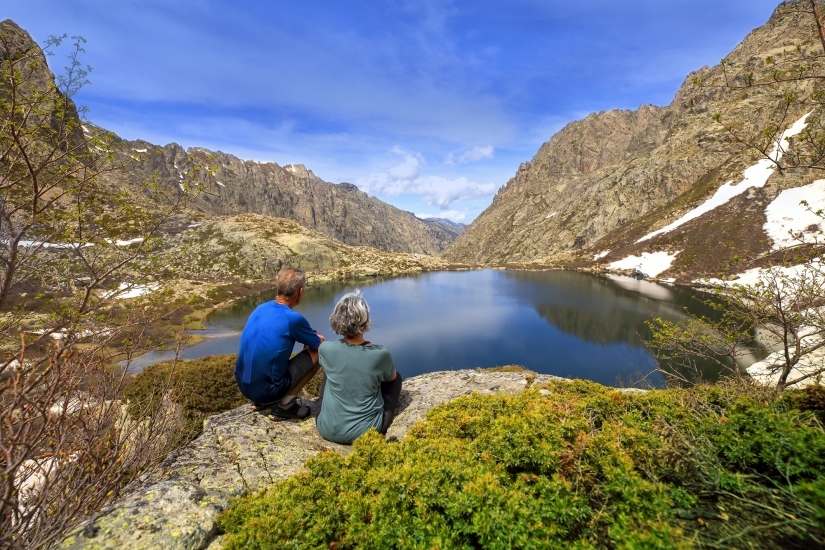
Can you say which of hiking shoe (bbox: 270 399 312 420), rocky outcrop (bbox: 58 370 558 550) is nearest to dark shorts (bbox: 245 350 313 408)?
hiking shoe (bbox: 270 399 312 420)

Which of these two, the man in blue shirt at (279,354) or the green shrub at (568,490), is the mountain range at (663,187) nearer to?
the man in blue shirt at (279,354)

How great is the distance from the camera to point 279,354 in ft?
18.0

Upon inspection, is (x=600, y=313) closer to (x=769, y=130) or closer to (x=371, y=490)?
(x=769, y=130)

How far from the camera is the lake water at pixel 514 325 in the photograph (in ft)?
88.5

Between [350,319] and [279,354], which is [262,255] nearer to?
[279,354]

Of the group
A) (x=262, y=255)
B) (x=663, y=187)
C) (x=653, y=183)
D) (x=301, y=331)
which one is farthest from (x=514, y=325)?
(x=653, y=183)

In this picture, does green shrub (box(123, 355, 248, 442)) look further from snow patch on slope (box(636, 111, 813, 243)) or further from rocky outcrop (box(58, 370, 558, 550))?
snow patch on slope (box(636, 111, 813, 243))

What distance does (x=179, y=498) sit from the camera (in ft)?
11.0

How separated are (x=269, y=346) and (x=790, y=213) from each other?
8343 centimetres

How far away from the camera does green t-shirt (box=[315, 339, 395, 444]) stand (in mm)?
4949

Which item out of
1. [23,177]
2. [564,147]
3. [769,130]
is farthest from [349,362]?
[564,147]

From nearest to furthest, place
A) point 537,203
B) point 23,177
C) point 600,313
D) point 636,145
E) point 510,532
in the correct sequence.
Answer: point 510,532 < point 23,177 < point 600,313 < point 636,145 < point 537,203

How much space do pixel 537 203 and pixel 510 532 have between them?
173978 millimetres

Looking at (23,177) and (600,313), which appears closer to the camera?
(23,177)
